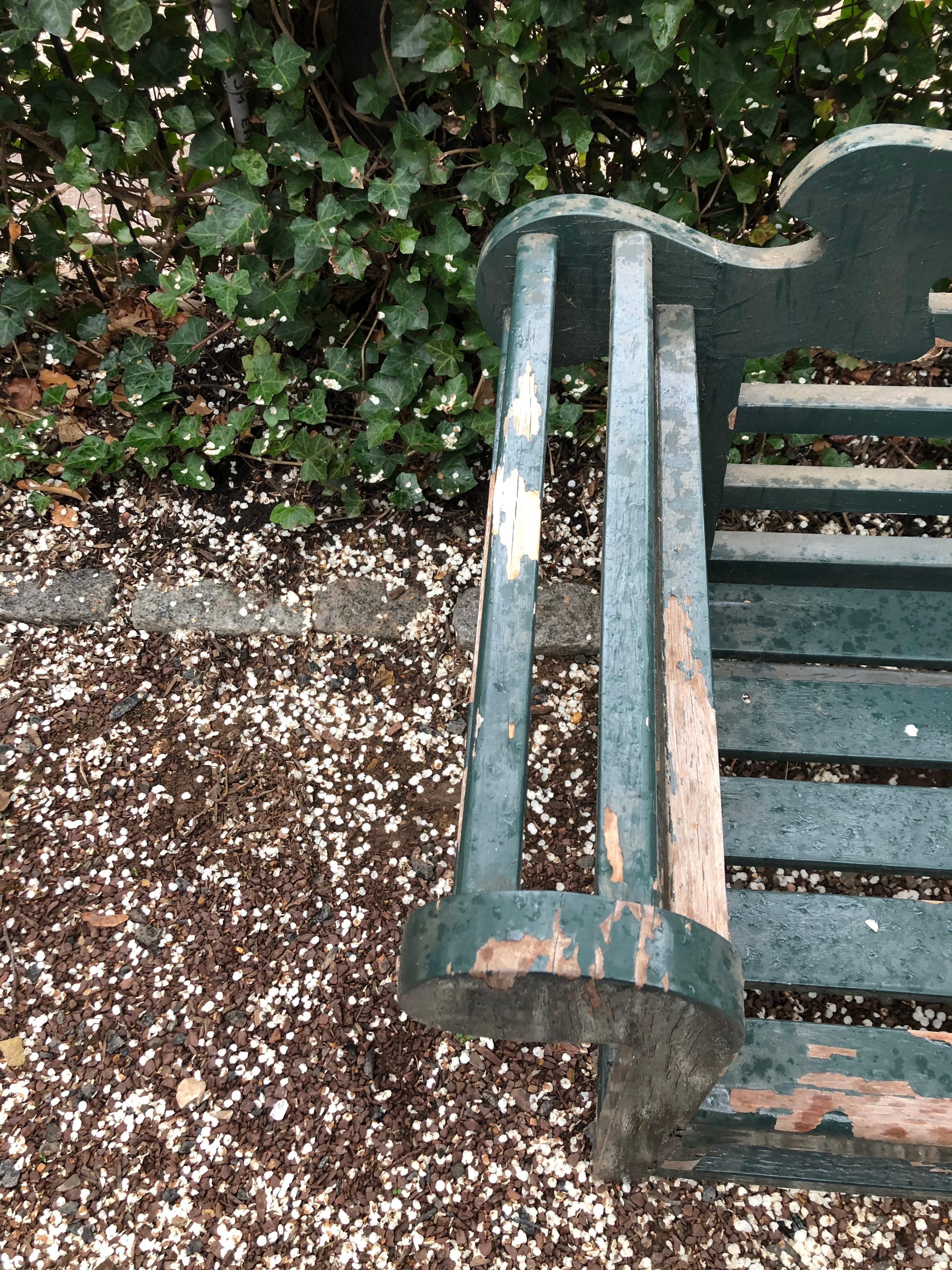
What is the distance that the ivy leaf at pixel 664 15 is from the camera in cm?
166

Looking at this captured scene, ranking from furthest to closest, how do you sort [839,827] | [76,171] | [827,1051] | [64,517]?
1. [64,517]
2. [76,171]
3. [839,827]
4. [827,1051]

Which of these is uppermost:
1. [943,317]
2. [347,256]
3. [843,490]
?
[347,256]

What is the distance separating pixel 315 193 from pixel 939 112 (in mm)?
1433

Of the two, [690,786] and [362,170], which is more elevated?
[362,170]

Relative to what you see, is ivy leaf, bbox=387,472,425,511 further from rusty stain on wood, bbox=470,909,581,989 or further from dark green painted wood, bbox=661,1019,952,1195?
rusty stain on wood, bbox=470,909,581,989

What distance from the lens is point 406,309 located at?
2252 millimetres

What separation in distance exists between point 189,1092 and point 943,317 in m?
1.91

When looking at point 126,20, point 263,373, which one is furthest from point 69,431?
point 126,20

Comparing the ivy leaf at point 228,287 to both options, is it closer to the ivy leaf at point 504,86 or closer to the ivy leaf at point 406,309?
the ivy leaf at point 406,309

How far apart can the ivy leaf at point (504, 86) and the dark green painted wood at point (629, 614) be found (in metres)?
0.91

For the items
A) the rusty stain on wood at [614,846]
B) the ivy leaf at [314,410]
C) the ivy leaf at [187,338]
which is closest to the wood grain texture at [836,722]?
the rusty stain on wood at [614,846]

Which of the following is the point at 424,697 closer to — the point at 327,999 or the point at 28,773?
the point at 327,999

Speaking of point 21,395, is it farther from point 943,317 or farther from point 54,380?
point 943,317

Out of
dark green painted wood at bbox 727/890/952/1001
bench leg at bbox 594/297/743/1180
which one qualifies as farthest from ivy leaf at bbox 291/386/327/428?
dark green painted wood at bbox 727/890/952/1001
